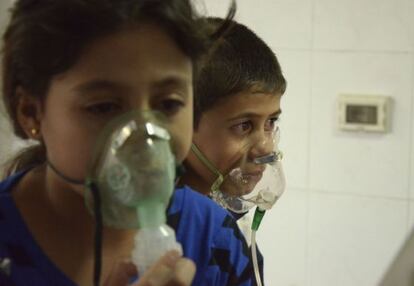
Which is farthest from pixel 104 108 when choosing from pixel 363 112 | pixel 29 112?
pixel 363 112

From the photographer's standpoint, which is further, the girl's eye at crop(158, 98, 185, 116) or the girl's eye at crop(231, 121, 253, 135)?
the girl's eye at crop(231, 121, 253, 135)

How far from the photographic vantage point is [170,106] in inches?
36.1

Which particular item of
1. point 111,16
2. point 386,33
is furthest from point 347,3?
point 111,16

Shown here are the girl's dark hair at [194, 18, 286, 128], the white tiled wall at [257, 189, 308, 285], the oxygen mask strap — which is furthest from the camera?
the white tiled wall at [257, 189, 308, 285]

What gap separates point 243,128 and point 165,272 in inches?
22.3

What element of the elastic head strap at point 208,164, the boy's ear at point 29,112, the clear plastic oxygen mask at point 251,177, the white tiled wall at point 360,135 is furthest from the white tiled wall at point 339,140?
the boy's ear at point 29,112

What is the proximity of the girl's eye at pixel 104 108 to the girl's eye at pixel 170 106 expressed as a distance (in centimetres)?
6

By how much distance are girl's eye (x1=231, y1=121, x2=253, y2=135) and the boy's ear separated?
1.43 ft

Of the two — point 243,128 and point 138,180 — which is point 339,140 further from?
point 138,180

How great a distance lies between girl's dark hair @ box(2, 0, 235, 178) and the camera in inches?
34.4

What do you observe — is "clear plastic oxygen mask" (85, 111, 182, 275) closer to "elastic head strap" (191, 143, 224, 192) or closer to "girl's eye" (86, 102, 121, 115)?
"girl's eye" (86, 102, 121, 115)

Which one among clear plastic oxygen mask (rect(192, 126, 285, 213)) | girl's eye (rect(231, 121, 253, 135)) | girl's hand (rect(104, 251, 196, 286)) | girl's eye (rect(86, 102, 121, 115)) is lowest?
girl's hand (rect(104, 251, 196, 286))

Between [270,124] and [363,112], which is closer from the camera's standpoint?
[270,124]

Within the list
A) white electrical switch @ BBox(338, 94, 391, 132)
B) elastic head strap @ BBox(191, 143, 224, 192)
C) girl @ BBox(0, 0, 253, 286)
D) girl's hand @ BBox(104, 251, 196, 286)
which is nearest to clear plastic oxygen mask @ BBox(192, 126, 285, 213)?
elastic head strap @ BBox(191, 143, 224, 192)
